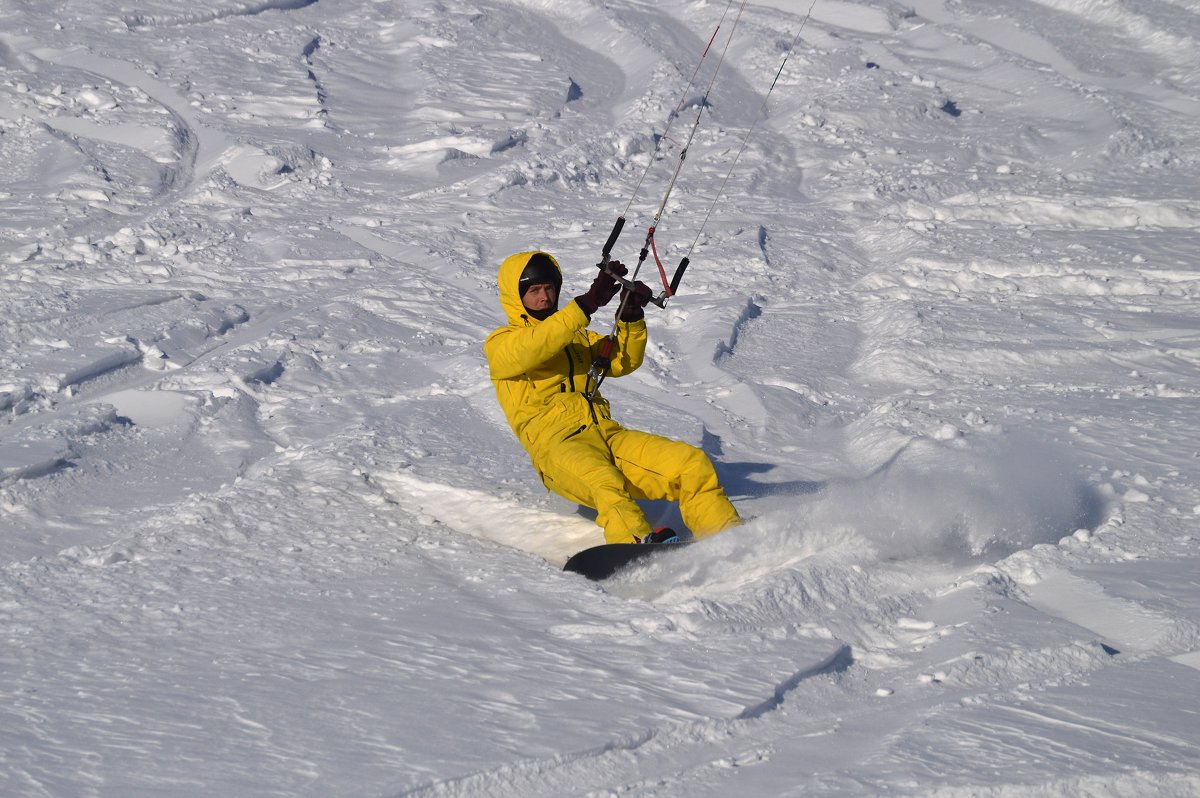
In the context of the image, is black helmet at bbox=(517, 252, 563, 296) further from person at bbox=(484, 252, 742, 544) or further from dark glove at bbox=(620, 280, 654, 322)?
dark glove at bbox=(620, 280, 654, 322)

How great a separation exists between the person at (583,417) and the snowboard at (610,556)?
13 centimetres


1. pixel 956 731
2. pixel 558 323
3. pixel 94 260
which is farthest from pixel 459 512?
pixel 94 260

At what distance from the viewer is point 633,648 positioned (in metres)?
3.98

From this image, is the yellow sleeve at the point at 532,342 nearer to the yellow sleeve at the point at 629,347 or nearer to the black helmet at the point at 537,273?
the black helmet at the point at 537,273

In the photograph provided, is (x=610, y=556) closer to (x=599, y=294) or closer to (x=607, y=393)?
(x=599, y=294)

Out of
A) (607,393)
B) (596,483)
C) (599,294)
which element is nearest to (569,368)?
(599,294)

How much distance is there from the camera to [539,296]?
5.29 meters

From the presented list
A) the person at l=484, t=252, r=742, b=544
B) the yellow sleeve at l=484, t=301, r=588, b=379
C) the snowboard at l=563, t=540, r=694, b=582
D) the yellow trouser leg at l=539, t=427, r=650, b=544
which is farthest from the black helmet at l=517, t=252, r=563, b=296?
the snowboard at l=563, t=540, r=694, b=582

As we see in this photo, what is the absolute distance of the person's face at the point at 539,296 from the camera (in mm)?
5281

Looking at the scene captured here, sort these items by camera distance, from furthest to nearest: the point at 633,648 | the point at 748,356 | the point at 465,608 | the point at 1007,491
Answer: the point at 748,356
the point at 1007,491
the point at 465,608
the point at 633,648

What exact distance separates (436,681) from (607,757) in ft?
2.13

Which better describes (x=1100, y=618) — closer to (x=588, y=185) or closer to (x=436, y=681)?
(x=436, y=681)

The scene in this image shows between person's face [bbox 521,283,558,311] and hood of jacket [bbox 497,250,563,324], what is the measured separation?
0.05 m

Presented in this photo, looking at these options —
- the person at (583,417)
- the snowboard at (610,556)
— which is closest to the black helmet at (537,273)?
the person at (583,417)
